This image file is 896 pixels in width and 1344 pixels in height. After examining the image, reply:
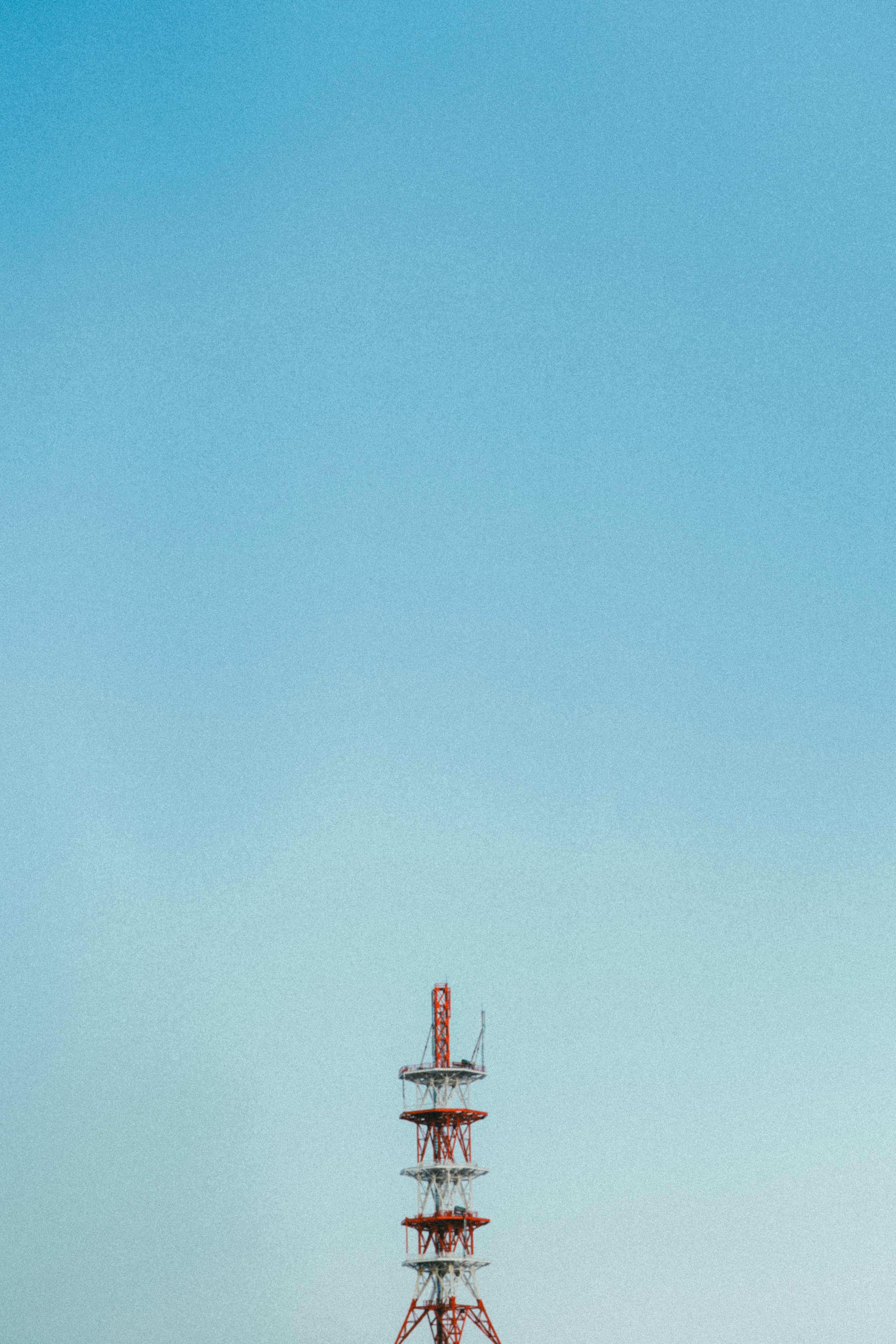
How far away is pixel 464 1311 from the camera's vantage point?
652 ft

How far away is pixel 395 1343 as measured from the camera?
7790 inches

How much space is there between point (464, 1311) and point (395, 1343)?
24.1 ft

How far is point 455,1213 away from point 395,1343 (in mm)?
13681

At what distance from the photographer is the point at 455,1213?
199500mm

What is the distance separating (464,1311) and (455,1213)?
9485mm
